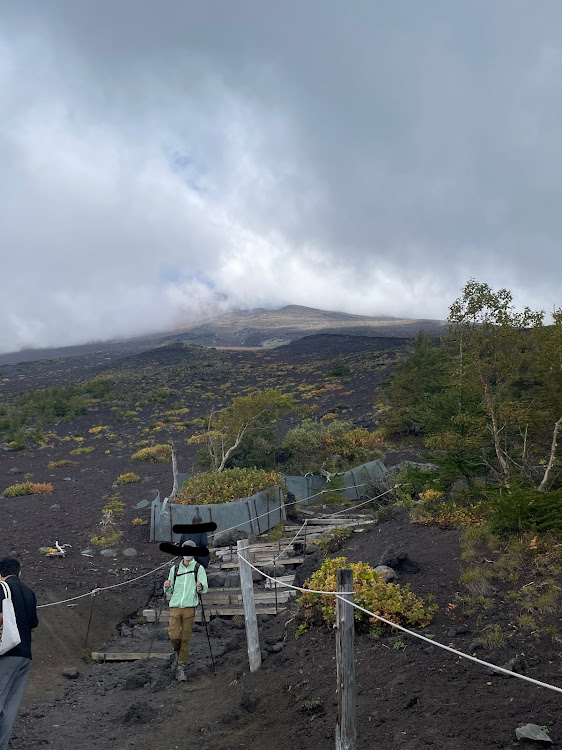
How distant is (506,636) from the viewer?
209 inches

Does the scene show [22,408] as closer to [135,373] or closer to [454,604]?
[135,373]

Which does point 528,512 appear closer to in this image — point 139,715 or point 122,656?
point 139,715

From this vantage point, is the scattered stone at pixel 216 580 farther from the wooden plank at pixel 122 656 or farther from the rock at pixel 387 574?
the rock at pixel 387 574

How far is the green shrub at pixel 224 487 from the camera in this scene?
1393 centimetres

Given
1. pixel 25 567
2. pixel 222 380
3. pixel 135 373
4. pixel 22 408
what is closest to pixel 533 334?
pixel 25 567

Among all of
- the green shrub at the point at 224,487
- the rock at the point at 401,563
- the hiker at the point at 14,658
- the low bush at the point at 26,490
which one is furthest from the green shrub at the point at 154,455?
the hiker at the point at 14,658

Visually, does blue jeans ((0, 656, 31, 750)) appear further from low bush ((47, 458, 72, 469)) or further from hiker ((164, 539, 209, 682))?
low bush ((47, 458, 72, 469))

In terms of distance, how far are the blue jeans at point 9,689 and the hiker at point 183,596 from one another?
8.10 feet

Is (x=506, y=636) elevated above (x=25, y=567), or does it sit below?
above

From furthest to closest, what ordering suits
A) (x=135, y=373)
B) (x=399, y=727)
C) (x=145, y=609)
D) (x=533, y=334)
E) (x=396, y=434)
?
1. (x=135, y=373)
2. (x=396, y=434)
3. (x=533, y=334)
4. (x=145, y=609)
5. (x=399, y=727)

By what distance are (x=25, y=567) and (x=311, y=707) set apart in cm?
834

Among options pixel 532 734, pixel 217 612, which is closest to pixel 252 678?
pixel 217 612

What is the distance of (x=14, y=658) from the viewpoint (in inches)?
180

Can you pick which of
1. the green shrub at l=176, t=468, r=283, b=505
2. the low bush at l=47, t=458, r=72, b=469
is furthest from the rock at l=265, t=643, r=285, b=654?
the low bush at l=47, t=458, r=72, b=469
